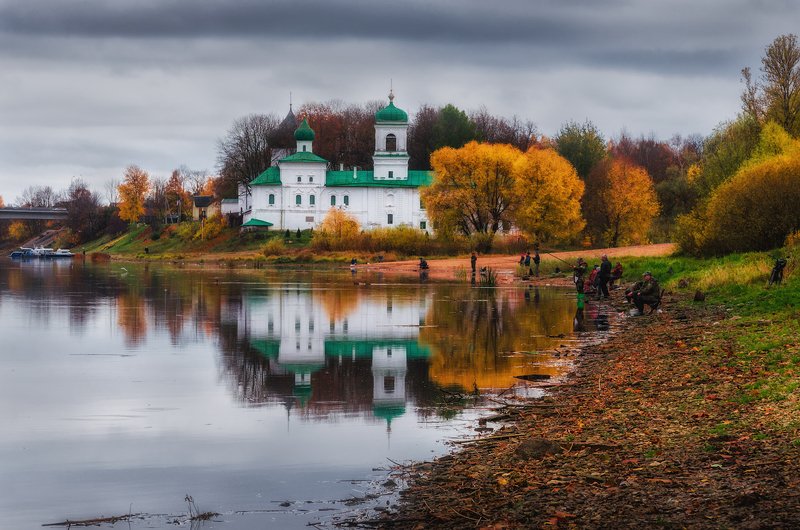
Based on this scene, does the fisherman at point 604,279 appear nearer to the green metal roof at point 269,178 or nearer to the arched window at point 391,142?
the green metal roof at point 269,178

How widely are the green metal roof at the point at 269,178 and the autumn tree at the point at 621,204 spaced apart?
138 ft

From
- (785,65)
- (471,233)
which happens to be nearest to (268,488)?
(785,65)

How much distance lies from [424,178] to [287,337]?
94.2 meters

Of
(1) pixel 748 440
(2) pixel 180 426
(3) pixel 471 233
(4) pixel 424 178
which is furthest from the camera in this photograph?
(4) pixel 424 178

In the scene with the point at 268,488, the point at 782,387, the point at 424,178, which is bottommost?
the point at 268,488

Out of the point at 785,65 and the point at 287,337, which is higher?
the point at 785,65

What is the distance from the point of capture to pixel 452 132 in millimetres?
125438

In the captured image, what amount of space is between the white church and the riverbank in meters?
102

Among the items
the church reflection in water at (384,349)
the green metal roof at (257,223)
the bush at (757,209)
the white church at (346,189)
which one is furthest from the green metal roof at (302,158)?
the church reflection in water at (384,349)

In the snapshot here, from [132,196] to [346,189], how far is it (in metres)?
51.5

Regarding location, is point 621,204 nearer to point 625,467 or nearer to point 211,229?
point 211,229

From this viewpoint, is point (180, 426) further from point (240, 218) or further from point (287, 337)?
point (240, 218)

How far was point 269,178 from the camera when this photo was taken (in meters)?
120

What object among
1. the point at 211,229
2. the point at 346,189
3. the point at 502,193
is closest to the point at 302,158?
the point at 346,189
